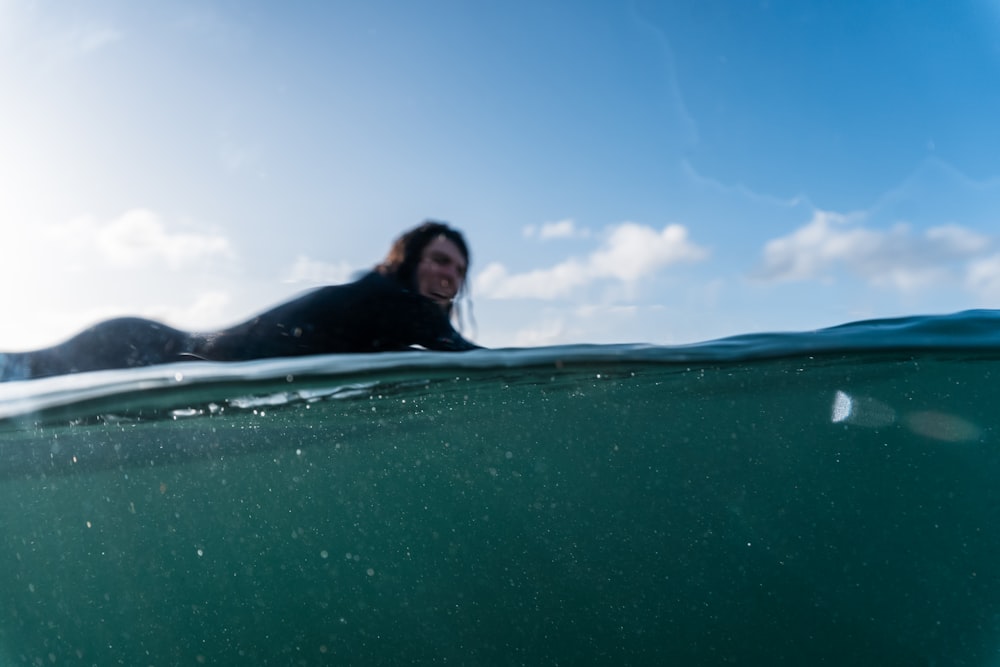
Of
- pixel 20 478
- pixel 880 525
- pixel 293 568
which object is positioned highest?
pixel 20 478

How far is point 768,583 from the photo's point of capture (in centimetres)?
820

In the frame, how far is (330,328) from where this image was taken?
5992 mm

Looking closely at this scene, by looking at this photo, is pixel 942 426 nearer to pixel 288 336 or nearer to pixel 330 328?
pixel 330 328

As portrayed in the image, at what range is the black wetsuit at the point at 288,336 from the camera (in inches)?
227

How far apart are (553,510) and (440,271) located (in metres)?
4.18

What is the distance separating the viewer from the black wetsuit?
5762 mm

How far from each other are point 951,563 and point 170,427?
10.9m

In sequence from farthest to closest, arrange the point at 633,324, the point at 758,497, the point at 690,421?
the point at 690,421 < the point at 758,497 < the point at 633,324

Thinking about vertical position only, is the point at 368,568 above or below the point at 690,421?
below

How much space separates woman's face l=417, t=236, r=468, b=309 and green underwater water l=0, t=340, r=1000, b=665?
33.8 inches

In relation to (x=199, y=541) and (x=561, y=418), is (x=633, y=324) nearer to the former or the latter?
(x=561, y=418)

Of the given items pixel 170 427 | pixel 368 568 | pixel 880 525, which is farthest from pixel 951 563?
pixel 170 427

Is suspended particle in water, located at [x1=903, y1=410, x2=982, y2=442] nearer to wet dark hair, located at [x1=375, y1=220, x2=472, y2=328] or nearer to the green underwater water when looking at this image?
the green underwater water

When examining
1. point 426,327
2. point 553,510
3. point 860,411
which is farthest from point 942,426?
point 426,327
